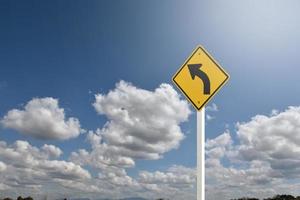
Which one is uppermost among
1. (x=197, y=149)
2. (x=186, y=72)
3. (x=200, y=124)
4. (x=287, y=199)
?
(x=287, y=199)

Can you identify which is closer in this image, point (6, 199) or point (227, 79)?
point (227, 79)

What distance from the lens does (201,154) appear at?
844cm

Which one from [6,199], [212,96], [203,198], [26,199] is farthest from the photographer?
[26,199]

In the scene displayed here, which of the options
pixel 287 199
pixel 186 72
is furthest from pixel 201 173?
pixel 287 199

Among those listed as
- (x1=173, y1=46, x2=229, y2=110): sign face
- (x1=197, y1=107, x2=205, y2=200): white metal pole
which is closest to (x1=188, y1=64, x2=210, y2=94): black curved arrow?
(x1=173, y1=46, x2=229, y2=110): sign face

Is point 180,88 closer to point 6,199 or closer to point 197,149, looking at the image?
point 197,149

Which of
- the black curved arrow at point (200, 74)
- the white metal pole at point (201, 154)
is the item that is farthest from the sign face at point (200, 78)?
the white metal pole at point (201, 154)

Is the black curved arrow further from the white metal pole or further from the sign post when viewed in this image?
the white metal pole

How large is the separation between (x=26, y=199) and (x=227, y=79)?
155 meters

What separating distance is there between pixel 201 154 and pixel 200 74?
1.80m

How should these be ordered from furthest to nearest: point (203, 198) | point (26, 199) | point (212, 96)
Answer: point (26, 199) < point (212, 96) < point (203, 198)

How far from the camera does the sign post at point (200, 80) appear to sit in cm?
883

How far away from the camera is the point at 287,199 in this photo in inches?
7377

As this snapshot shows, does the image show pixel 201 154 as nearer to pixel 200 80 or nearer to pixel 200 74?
pixel 200 80
